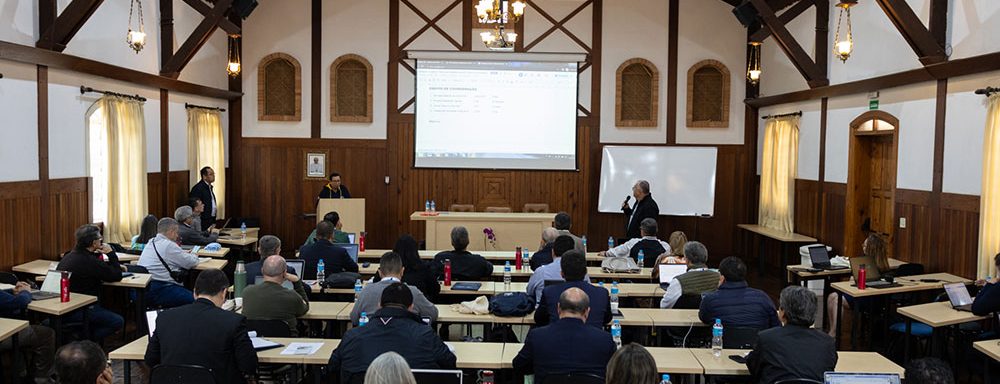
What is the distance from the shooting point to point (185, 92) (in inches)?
485

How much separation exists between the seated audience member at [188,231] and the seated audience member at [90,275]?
2.60 meters

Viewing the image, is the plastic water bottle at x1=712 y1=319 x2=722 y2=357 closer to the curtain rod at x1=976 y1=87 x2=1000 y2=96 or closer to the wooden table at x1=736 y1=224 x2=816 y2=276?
the curtain rod at x1=976 y1=87 x2=1000 y2=96

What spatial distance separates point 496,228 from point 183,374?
806 centimetres

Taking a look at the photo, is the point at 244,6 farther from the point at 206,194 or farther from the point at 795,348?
the point at 795,348

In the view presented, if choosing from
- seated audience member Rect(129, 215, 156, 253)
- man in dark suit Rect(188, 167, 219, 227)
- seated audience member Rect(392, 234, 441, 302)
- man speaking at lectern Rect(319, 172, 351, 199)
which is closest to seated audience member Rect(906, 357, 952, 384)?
seated audience member Rect(392, 234, 441, 302)

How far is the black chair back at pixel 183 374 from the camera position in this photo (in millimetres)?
4281

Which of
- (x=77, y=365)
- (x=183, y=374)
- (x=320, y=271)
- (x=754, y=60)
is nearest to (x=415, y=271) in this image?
(x=320, y=271)

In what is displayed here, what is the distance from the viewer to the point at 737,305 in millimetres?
5500

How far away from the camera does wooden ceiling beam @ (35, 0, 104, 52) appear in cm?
854

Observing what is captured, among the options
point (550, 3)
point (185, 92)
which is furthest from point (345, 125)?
point (550, 3)

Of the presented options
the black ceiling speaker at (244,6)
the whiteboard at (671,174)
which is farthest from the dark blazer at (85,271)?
the whiteboard at (671,174)

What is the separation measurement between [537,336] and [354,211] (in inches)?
355

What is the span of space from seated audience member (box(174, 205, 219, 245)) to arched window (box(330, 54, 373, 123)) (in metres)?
4.46

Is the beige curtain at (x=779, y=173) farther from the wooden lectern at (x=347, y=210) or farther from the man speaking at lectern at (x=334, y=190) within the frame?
the man speaking at lectern at (x=334, y=190)
